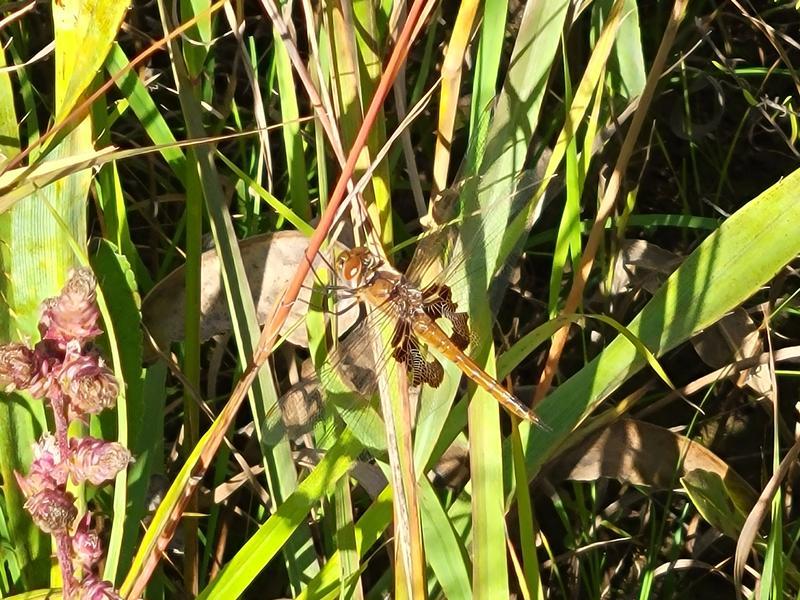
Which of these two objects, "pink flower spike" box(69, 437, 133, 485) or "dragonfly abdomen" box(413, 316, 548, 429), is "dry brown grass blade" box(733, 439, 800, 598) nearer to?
"dragonfly abdomen" box(413, 316, 548, 429)

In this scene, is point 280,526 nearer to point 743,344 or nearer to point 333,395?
point 333,395

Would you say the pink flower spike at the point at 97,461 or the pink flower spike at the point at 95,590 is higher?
the pink flower spike at the point at 97,461

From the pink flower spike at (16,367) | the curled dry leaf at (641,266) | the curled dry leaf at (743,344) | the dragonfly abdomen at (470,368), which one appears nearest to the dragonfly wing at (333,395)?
the dragonfly abdomen at (470,368)

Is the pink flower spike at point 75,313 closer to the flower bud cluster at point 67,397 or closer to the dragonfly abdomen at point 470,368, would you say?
the flower bud cluster at point 67,397

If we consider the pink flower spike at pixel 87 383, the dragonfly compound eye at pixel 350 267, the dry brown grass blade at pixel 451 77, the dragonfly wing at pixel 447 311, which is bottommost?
the dragonfly wing at pixel 447 311

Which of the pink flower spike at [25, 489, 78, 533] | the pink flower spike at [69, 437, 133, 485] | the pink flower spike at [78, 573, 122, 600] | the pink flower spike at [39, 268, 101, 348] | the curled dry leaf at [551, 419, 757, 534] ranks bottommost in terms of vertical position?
the curled dry leaf at [551, 419, 757, 534]

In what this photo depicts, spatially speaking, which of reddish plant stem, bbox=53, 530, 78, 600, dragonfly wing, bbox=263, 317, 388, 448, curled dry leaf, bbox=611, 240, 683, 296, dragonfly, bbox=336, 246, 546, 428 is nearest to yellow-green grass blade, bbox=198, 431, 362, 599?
dragonfly wing, bbox=263, 317, 388, 448

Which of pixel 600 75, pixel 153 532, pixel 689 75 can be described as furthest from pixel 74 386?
pixel 689 75
